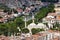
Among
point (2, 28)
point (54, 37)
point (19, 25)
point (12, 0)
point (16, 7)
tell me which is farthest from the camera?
point (12, 0)

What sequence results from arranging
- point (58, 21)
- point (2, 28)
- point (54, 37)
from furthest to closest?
point (58, 21) < point (2, 28) < point (54, 37)

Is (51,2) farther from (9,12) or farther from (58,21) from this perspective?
(58,21)

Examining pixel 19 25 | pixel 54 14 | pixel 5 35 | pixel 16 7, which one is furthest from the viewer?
pixel 16 7

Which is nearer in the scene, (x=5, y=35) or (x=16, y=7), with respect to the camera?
(x=5, y=35)

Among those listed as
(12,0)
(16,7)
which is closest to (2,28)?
(16,7)

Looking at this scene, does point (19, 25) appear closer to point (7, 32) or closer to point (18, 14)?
point (7, 32)

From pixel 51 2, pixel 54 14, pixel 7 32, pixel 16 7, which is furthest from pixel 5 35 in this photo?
pixel 51 2
